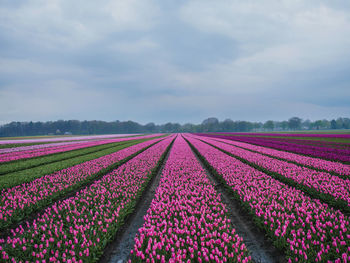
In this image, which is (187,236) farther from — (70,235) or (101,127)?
(101,127)

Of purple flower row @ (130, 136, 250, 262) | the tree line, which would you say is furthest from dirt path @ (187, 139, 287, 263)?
the tree line

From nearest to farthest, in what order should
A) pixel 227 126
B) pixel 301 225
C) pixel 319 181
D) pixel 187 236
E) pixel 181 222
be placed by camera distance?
pixel 187 236 → pixel 301 225 → pixel 181 222 → pixel 319 181 → pixel 227 126

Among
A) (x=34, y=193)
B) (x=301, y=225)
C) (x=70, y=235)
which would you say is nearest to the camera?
(x=70, y=235)

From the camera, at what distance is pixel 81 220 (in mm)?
5273

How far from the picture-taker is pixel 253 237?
208 inches

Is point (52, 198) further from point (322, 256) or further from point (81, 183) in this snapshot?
point (322, 256)

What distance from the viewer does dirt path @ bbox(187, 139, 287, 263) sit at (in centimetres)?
443

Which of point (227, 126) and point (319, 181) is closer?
point (319, 181)

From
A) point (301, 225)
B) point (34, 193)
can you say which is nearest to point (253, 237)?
point (301, 225)

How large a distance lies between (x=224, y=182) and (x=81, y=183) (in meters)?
7.89

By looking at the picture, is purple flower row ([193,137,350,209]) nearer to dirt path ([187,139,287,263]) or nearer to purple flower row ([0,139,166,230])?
dirt path ([187,139,287,263])

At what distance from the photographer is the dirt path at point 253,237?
443cm

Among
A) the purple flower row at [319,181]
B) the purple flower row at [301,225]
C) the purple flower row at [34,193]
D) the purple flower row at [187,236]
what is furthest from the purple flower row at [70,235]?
the purple flower row at [319,181]

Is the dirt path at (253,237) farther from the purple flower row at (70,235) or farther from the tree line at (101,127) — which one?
the tree line at (101,127)
